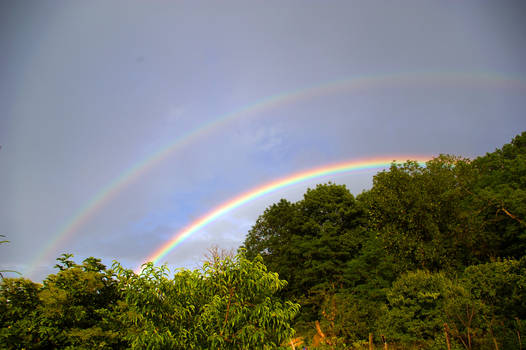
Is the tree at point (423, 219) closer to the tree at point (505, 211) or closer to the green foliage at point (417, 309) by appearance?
the tree at point (505, 211)

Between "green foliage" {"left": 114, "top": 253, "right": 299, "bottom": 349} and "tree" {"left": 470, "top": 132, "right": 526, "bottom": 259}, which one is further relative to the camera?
"tree" {"left": 470, "top": 132, "right": 526, "bottom": 259}

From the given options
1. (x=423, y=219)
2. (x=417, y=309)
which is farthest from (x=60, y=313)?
(x=423, y=219)

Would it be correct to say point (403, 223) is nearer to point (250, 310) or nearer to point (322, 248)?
point (322, 248)

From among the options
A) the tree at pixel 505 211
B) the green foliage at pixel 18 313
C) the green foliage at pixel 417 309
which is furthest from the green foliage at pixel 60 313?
the tree at pixel 505 211

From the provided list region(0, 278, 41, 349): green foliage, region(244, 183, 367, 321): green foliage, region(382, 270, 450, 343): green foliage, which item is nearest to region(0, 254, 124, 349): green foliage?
region(0, 278, 41, 349): green foliage

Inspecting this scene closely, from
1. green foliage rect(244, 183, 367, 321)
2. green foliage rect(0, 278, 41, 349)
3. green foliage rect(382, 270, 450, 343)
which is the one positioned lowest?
green foliage rect(382, 270, 450, 343)

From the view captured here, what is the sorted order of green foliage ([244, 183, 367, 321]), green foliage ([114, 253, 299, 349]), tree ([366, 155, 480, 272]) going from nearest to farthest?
green foliage ([114, 253, 299, 349])
tree ([366, 155, 480, 272])
green foliage ([244, 183, 367, 321])

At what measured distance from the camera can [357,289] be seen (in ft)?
99.2

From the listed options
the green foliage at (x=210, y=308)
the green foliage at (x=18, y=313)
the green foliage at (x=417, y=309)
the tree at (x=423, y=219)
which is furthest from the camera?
the tree at (x=423, y=219)

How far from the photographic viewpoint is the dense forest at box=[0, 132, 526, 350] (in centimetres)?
727

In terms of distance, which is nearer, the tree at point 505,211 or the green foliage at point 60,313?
the green foliage at point 60,313

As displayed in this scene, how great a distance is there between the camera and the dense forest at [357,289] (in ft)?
23.9

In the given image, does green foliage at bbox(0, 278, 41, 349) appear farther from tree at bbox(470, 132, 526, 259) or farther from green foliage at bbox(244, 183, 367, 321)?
tree at bbox(470, 132, 526, 259)

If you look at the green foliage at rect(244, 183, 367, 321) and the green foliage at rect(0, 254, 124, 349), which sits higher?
the green foliage at rect(244, 183, 367, 321)
